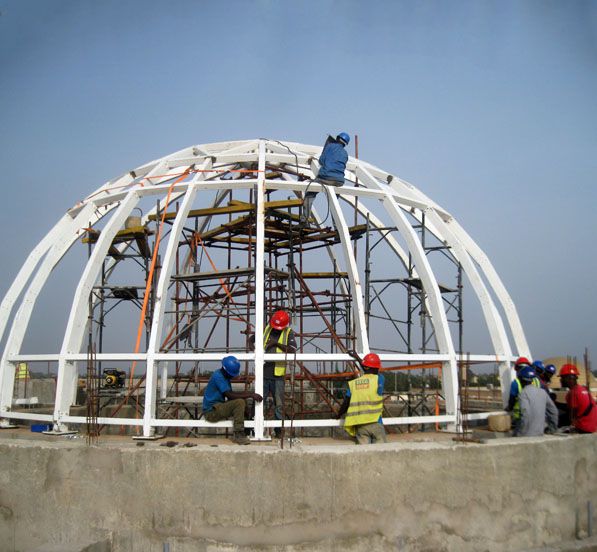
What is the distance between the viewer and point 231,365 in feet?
25.4

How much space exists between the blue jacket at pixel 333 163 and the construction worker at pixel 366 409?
3.50 meters

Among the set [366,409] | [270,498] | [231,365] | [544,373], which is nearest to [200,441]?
[231,365]

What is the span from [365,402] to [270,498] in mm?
1876

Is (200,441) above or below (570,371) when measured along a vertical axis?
below

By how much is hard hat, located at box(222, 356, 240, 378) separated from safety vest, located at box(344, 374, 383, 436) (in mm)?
1576

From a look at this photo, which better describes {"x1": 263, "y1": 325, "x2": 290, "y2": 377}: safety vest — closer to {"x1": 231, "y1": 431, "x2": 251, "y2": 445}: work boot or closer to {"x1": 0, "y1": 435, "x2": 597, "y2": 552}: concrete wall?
{"x1": 231, "y1": 431, "x2": 251, "y2": 445}: work boot

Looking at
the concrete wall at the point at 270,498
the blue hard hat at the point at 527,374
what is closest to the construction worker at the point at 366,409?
the concrete wall at the point at 270,498

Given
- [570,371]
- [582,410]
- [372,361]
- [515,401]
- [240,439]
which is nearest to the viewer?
[240,439]

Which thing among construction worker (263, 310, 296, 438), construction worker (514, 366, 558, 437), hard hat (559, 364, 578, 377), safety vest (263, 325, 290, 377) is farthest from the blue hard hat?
safety vest (263, 325, 290, 377)

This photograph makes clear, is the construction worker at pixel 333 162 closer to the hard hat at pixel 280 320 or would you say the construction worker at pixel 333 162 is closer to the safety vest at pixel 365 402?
the hard hat at pixel 280 320

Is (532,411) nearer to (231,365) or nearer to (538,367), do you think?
(538,367)

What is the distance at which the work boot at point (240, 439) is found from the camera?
7.28 metres

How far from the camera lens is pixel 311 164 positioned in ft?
35.6

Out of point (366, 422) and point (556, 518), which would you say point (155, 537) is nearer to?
point (366, 422)
